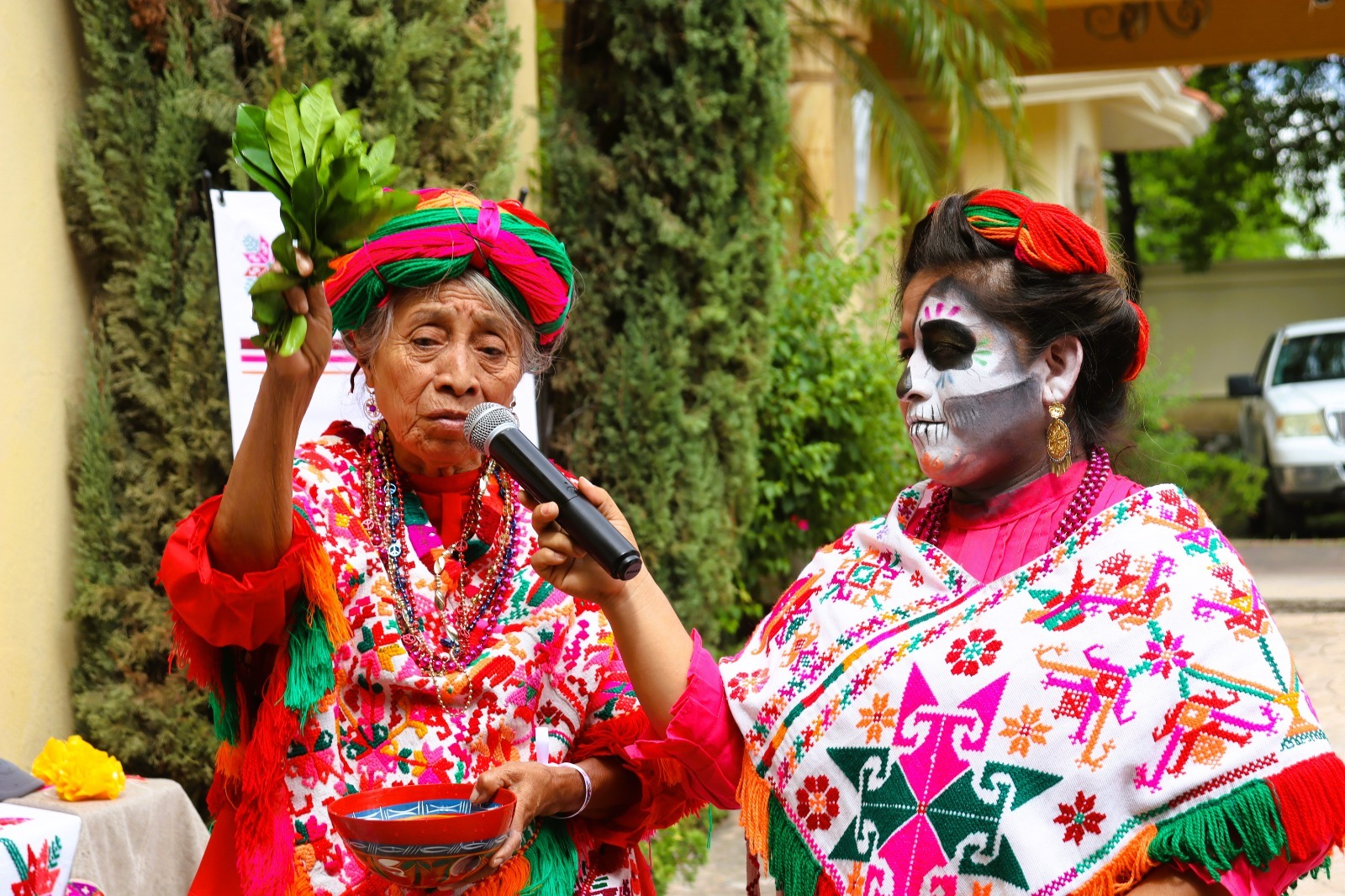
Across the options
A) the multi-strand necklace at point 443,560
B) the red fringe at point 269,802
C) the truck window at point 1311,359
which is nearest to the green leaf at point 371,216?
the multi-strand necklace at point 443,560

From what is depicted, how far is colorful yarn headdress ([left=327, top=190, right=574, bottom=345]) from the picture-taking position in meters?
2.47

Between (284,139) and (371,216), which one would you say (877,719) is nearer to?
(371,216)

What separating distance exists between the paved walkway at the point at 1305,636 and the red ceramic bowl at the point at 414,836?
238 cm

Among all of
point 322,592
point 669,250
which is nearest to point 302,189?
point 322,592

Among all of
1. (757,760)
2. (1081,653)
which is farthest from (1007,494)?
(757,760)

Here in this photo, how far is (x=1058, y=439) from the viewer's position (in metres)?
2.25

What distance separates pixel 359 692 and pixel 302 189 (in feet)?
2.94

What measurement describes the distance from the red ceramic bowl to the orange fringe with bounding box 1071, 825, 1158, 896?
33.5 inches

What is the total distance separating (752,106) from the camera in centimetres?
621

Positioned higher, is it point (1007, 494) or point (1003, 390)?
point (1003, 390)

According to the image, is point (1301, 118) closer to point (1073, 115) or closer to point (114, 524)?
point (1073, 115)

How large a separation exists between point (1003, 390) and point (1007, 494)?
6.9 inches

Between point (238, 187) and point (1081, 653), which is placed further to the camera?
point (238, 187)

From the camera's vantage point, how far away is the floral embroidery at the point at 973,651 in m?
2.07
